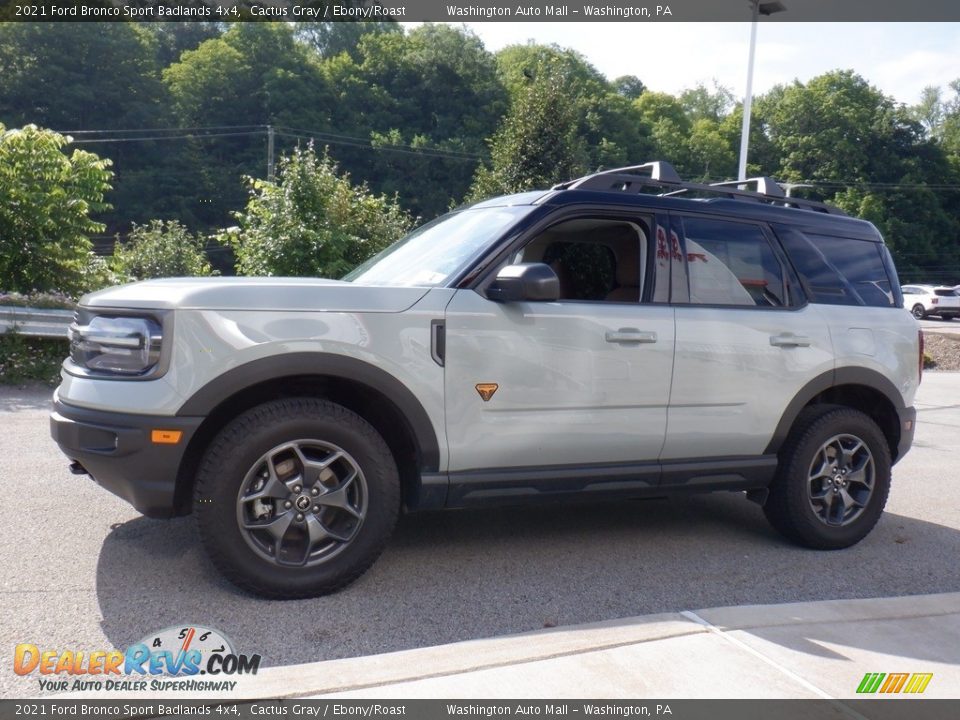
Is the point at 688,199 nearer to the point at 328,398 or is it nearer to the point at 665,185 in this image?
the point at 665,185

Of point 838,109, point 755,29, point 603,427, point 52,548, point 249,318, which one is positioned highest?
point 838,109

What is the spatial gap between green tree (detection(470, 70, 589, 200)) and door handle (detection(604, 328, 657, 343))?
10424 millimetres

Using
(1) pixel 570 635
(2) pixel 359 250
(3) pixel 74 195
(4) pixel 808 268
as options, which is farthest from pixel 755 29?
(1) pixel 570 635

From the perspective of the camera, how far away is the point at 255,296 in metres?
3.89

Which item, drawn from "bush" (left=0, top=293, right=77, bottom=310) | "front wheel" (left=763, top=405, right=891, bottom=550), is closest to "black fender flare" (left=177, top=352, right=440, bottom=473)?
"front wheel" (left=763, top=405, right=891, bottom=550)

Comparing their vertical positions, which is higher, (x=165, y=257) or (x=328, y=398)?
(x=328, y=398)

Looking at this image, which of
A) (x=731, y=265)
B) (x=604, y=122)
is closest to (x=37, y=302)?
(x=731, y=265)

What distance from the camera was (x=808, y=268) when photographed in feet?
17.3

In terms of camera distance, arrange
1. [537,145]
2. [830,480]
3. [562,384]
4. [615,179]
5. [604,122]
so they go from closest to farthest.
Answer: [562,384] → [615,179] → [830,480] → [537,145] → [604,122]

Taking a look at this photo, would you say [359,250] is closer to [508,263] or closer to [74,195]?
[74,195]

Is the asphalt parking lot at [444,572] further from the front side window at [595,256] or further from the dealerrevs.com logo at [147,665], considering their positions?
the front side window at [595,256]

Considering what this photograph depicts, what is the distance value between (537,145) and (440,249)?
10711 millimetres

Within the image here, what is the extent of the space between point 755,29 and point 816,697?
17569 millimetres

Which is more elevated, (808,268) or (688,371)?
(808,268)
